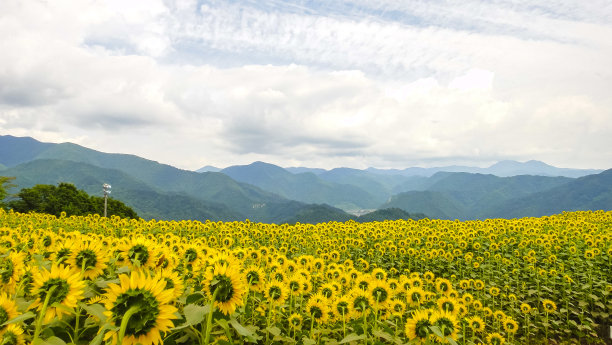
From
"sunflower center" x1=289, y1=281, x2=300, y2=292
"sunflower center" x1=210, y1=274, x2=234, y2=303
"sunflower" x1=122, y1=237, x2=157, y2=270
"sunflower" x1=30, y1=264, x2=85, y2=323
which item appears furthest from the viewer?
"sunflower center" x1=289, y1=281, x2=300, y2=292

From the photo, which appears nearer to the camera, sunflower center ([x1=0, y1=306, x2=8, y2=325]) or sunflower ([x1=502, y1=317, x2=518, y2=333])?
sunflower center ([x1=0, y1=306, x2=8, y2=325])

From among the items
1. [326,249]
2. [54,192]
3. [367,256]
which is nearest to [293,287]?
[326,249]

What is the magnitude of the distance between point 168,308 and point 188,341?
1556mm

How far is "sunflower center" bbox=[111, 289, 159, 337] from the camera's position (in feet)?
5.47

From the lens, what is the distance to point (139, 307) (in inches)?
64.8

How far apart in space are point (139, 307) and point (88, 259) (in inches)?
55.9

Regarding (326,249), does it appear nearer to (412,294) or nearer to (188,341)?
(412,294)

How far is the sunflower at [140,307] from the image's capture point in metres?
1.67

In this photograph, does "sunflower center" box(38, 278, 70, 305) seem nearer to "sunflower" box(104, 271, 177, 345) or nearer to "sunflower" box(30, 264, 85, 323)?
"sunflower" box(30, 264, 85, 323)

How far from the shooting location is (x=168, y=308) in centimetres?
174

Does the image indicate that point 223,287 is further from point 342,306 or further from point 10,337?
point 342,306

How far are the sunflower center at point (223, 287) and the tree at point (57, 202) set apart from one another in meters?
43.8

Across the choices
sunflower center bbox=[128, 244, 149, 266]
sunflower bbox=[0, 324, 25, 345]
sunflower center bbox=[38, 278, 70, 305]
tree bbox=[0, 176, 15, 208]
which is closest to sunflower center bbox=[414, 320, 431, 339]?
sunflower center bbox=[128, 244, 149, 266]

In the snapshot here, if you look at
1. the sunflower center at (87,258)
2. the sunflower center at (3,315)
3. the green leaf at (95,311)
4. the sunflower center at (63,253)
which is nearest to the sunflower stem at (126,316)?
the green leaf at (95,311)
